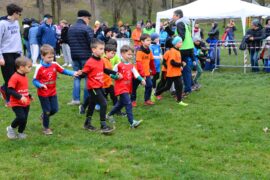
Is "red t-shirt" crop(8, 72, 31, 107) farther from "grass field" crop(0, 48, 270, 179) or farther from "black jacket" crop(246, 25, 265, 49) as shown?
"black jacket" crop(246, 25, 265, 49)

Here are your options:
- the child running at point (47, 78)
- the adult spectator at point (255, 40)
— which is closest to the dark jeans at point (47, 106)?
the child running at point (47, 78)

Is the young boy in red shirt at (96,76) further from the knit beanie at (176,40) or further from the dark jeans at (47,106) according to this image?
the knit beanie at (176,40)

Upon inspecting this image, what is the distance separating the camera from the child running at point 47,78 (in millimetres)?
6645

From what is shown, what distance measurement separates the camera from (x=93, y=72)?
7.00 m

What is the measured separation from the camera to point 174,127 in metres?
7.57

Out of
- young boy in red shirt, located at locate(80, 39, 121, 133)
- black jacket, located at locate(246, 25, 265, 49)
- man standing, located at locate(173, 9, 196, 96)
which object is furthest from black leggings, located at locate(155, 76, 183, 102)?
black jacket, located at locate(246, 25, 265, 49)

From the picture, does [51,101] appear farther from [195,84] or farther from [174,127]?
[195,84]

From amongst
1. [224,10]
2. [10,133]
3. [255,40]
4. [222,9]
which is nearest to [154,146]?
[10,133]

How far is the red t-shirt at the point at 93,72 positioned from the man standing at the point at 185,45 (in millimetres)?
3517

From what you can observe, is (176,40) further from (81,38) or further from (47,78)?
(47,78)

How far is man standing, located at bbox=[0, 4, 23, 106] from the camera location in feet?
26.1

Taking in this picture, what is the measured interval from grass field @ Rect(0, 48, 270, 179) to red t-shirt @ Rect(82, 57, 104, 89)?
2.77 ft

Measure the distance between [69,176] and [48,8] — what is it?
55.8m

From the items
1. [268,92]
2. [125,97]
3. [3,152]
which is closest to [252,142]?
[125,97]
